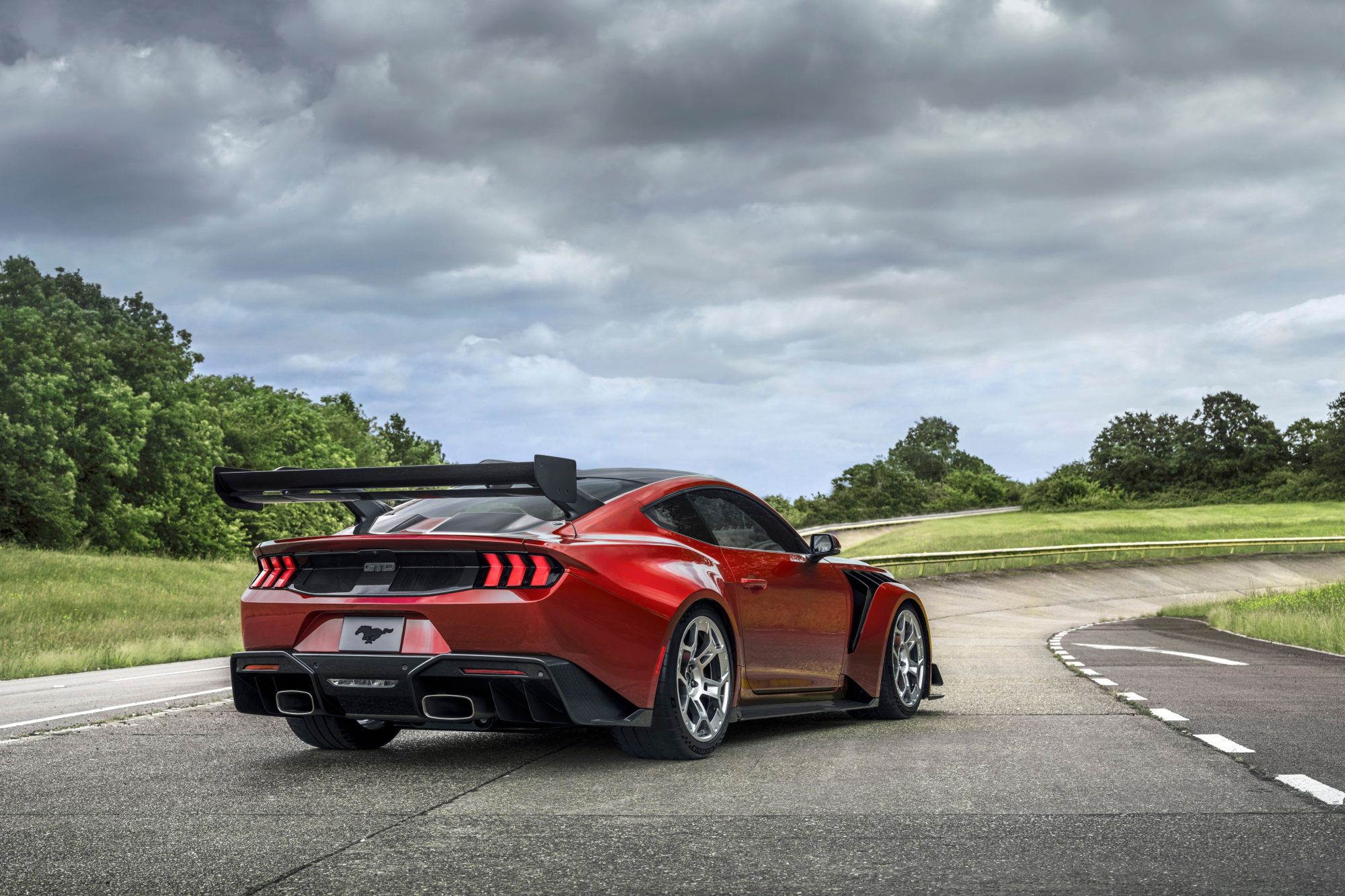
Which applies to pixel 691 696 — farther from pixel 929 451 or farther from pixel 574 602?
pixel 929 451

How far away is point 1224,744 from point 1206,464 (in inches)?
4609

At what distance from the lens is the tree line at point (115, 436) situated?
180 feet

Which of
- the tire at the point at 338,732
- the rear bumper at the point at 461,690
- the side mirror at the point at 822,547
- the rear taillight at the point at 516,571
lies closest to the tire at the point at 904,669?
the side mirror at the point at 822,547

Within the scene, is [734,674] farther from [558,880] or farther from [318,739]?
[558,880]

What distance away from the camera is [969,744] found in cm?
759

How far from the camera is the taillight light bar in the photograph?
266 inches

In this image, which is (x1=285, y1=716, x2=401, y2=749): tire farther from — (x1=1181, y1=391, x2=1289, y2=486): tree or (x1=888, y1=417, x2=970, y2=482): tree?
(x1=888, y1=417, x2=970, y2=482): tree

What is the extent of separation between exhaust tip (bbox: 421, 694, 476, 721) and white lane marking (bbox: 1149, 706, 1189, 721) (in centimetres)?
484

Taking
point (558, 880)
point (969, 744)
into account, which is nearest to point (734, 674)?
point (969, 744)

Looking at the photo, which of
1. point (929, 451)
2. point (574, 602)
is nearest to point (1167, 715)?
point (574, 602)

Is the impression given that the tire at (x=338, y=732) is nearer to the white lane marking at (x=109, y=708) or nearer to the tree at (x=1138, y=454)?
the white lane marking at (x=109, y=708)

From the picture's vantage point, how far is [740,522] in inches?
311

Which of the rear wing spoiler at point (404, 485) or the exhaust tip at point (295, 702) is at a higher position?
the rear wing spoiler at point (404, 485)

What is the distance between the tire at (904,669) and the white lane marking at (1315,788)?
9.46 feet
